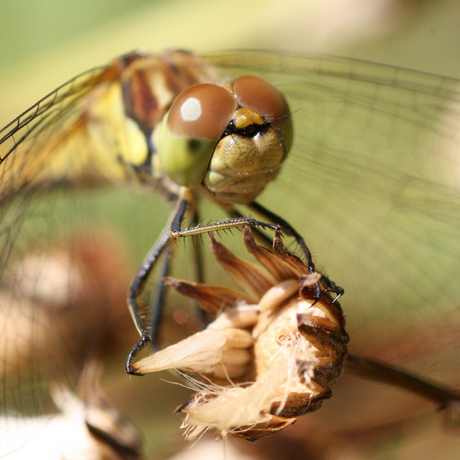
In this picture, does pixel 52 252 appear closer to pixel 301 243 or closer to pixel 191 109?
pixel 191 109

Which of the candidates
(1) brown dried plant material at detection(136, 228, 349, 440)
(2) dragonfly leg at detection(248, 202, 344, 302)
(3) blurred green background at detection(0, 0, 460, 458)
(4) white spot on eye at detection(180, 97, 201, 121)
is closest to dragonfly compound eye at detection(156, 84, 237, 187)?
(4) white spot on eye at detection(180, 97, 201, 121)

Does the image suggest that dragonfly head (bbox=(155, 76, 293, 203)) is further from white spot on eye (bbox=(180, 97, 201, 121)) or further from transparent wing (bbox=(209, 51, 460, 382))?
transparent wing (bbox=(209, 51, 460, 382))

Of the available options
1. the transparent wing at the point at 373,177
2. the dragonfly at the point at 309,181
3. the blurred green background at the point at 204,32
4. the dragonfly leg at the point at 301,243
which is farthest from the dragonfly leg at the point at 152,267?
the blurred green background at the point at 204,32

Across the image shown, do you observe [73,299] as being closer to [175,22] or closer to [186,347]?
[186,347]

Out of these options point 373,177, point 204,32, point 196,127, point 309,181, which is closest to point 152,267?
point 196,127

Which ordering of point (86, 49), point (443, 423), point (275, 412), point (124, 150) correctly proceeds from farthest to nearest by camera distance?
point (86, 49) → point (124, 150) → point (443, 423) → point (275, 412)

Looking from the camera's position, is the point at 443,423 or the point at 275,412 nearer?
the point at 275,412

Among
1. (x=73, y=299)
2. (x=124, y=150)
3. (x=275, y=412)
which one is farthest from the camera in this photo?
(x=124, y=150)

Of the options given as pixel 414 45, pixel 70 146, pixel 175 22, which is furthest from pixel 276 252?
pixel 175 22
